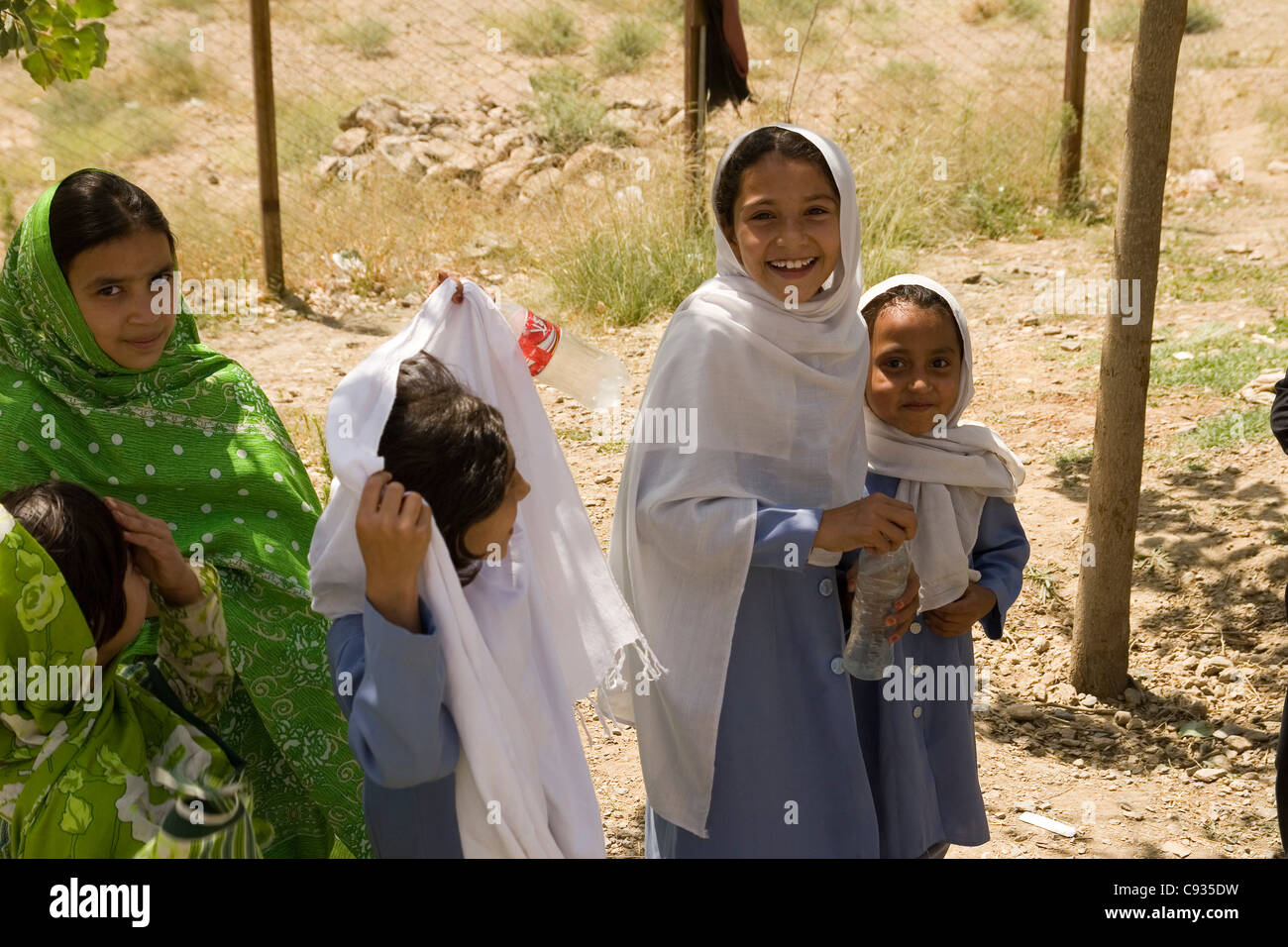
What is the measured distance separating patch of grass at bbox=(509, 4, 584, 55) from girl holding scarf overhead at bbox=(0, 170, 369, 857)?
15530mm

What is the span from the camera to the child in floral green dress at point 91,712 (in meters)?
1.79

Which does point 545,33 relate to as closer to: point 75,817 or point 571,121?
point 571,121

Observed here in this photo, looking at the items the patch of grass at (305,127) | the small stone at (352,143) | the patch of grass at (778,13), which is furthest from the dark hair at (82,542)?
the patch of grass at (778,13)

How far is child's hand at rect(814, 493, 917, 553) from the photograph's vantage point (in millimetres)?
2236

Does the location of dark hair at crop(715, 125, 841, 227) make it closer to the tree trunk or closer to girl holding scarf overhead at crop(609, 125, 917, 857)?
girl holding scarf overhead at crop(609, 125, 917, 857)

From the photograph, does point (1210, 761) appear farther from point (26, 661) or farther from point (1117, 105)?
point (1117, 105)

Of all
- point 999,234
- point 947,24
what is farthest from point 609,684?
point 947,24

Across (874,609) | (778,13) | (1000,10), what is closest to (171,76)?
(778,13)

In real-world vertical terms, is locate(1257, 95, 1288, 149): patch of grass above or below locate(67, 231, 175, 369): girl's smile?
above

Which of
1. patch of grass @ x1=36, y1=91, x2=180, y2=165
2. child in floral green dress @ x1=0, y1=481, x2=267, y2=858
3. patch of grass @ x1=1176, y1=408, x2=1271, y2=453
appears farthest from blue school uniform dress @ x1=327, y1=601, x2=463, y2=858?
patch of grass @ x1=36, y1=91, x2=180, y2=165

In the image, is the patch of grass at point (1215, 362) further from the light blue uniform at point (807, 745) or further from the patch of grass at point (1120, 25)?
the patch of grass at point (1120, 25)

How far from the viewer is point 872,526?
224 cm

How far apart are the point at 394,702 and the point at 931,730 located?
1.24m

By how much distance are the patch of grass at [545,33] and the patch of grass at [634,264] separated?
10.4 metres
